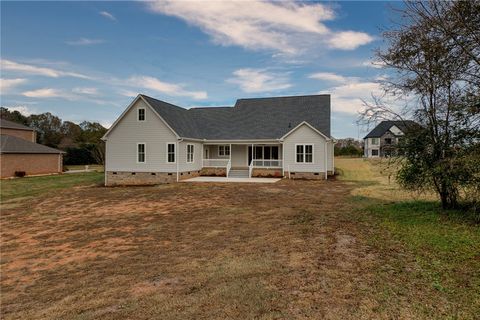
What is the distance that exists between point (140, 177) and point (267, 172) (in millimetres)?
9980

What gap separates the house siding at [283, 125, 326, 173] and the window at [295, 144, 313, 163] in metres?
0.23

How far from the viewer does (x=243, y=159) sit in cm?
2731

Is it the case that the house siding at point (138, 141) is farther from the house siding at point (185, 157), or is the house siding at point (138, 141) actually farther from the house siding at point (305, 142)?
the house siding at point (305, 142)

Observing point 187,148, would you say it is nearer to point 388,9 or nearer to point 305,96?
point 305,96

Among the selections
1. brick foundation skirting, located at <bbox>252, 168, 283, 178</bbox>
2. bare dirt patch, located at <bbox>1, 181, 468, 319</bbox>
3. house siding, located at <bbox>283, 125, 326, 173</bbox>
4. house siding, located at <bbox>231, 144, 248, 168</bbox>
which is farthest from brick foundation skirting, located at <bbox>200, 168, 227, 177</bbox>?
bare dirt patch, located at <bbox>1, 181, 468, 319</bbox>

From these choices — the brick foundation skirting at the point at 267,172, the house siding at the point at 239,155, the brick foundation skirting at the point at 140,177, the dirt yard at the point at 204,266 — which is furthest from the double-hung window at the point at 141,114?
the dirt yard at the point at 204,266

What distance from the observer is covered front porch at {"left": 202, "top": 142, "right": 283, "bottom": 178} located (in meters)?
25.1

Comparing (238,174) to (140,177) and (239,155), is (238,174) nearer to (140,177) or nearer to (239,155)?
(239,155)

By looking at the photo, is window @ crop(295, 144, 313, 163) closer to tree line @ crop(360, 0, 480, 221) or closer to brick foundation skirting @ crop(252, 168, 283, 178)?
brick foundation skirting @ crop(252, 168, 283, 178)

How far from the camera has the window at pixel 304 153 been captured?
23.4 m

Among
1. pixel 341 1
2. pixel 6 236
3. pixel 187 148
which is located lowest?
pixel 6 236

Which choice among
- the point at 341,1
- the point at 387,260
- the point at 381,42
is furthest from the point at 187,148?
the point at 387,260

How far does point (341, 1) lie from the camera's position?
13891 millimetres

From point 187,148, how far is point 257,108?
8739 millimetres
